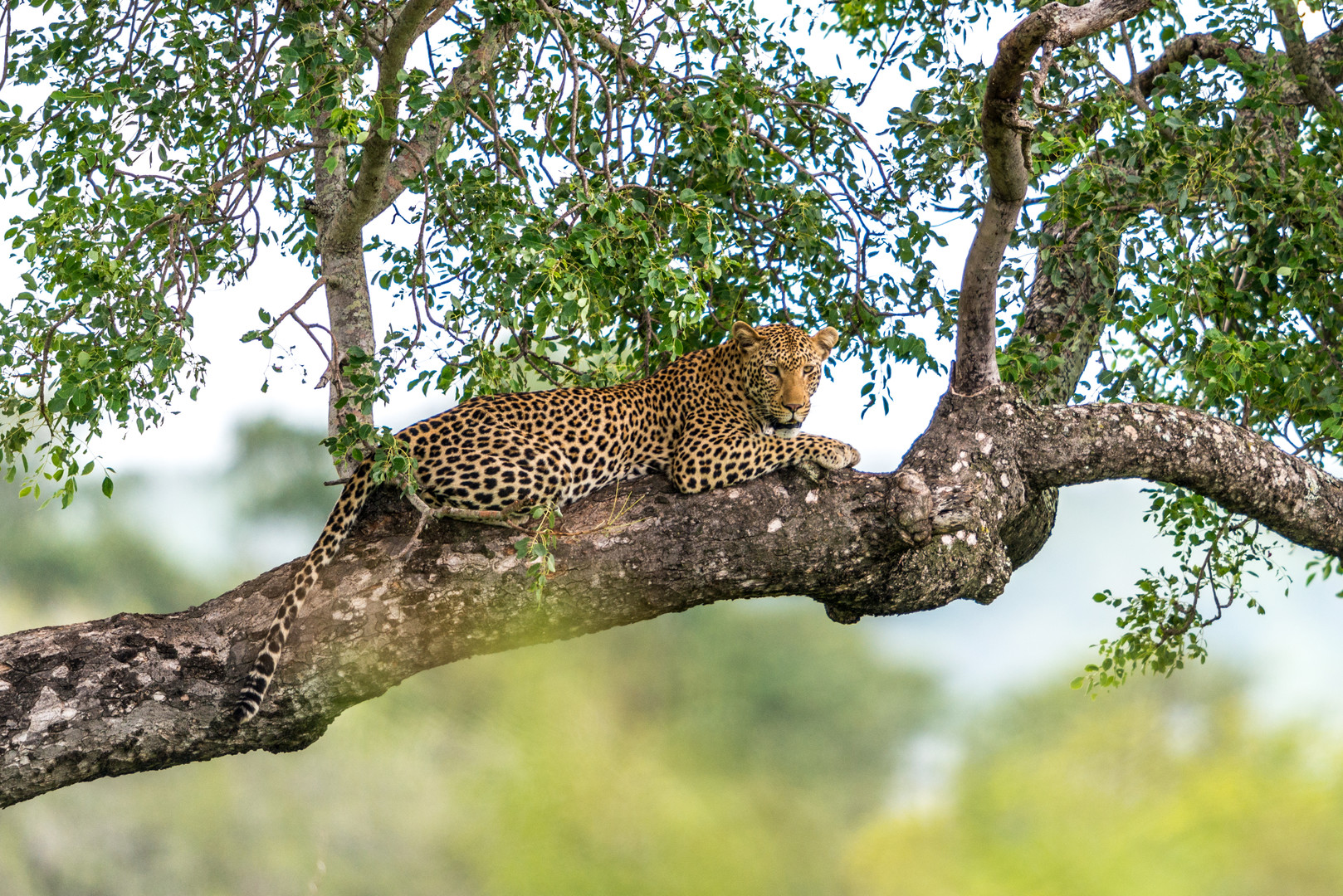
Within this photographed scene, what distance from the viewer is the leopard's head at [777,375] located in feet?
19.5

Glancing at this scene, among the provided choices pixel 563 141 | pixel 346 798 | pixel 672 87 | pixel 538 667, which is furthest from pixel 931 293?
pixel 538 667

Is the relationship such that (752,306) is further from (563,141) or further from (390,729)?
(390,729)

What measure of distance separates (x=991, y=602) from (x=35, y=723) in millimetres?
4039

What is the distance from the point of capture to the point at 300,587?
185 inches

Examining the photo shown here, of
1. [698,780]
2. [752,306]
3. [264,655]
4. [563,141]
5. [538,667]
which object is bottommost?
[698,780]

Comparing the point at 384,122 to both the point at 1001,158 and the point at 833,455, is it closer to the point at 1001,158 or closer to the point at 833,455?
the point at 833,455

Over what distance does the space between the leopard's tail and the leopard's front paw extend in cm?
193

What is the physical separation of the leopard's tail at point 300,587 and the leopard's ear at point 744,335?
6.70 ft

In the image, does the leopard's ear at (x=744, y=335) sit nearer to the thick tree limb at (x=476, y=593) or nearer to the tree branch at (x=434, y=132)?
the thick tree limb at (x=476, y=593)

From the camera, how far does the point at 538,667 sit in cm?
216

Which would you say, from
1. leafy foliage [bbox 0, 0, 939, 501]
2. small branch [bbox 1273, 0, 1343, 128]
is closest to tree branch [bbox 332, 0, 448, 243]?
leafy foliage [bbox 0, 0, 939, 501]

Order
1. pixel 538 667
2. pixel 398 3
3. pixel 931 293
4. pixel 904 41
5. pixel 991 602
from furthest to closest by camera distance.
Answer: pixel 904 41, pixel 931 293, pixel 398 3, pixel 991 602, pixel 538 667

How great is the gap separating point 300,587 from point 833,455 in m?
2.33

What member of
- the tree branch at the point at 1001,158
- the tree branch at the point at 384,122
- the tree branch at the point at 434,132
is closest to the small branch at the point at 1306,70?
the tree branch at the point at 1001,158
